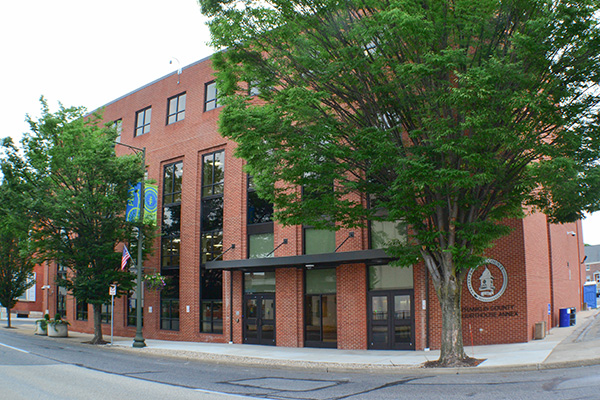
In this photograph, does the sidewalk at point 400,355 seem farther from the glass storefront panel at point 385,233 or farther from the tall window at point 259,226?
the tall window at point 259,226

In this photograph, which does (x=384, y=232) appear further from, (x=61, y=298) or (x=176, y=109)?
(x=61, y=298)

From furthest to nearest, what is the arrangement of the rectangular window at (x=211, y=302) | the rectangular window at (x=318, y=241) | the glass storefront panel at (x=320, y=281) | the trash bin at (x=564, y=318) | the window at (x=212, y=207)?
the window at (x=212, y=207), the rectangular window at (x=211, y=302), the trash bin at (x=564, y=318), the rectangular window at (x=318, y=241), the glass storefront panel at (x=320, y=281)

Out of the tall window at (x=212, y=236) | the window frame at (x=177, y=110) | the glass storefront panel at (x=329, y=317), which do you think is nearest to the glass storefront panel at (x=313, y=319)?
the glass storefront panel at (x=329, y=317)

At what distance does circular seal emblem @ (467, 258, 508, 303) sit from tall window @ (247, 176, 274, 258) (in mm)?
9250

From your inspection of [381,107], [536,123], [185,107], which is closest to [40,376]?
[381,107]

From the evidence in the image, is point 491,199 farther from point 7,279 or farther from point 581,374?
point 7,279

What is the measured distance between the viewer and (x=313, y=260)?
800 inches

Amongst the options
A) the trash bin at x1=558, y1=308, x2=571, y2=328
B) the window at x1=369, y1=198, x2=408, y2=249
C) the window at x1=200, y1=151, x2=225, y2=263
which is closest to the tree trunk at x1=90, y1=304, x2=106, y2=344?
the window at x1=200, y1=151, x2=225, y2=263

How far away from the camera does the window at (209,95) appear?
1085 inches

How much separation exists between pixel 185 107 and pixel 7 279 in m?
22.5

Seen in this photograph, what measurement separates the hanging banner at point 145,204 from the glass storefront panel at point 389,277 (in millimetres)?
11869

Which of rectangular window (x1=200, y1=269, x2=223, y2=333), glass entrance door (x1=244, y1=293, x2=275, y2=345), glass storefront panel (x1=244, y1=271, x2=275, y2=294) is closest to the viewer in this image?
glass entrance door (x1=244, y1=293, x2=275, y2=345)

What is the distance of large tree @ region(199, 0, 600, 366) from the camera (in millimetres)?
11531

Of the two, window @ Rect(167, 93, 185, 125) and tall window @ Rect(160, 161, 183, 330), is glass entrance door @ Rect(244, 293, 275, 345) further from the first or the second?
window @ Rect(167, 93, 185, 125)
